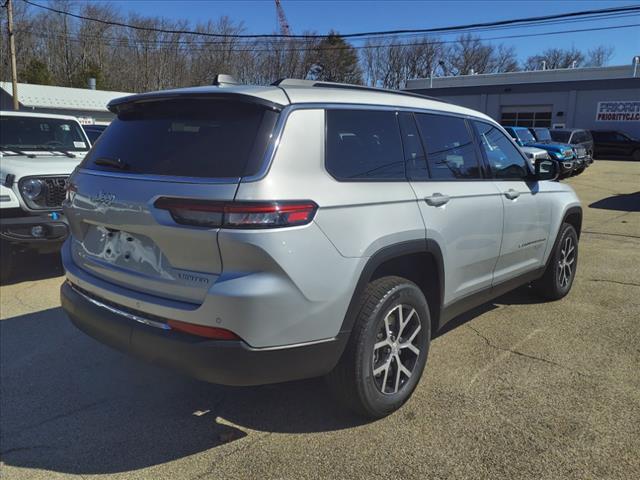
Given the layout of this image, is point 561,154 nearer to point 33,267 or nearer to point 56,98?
point 33,267

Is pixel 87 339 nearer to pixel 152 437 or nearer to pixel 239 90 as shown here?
pixel 152 437

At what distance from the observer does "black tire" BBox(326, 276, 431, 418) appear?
2812mm

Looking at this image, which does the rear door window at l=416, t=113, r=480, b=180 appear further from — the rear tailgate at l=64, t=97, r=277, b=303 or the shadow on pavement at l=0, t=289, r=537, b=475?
the shadow on pavement at l=0, t=289, r=537, b=475

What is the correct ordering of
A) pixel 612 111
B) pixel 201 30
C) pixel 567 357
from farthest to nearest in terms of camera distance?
1. pixel 201 30
2. pixel 612 111
3. pixel 567 357

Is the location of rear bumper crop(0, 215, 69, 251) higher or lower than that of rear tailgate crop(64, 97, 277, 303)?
lower

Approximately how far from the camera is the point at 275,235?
238cm

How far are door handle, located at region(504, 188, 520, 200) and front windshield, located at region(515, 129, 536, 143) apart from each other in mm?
16496

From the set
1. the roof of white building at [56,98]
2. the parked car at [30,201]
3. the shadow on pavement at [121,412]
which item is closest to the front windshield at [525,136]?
the parked car at [30,201]

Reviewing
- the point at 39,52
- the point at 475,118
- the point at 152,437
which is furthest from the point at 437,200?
the point at 39,52

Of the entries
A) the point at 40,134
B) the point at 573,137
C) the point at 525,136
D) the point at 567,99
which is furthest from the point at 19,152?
the point at 567,99

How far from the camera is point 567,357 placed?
3918mm

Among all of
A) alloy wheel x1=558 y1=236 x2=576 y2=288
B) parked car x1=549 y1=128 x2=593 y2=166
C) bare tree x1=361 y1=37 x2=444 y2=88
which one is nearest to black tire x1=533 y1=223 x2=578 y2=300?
alloy wheel x1=558 y1=236 x2=576 y2=288

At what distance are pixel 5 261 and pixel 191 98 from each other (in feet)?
14.1

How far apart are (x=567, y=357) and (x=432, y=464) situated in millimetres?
1791
